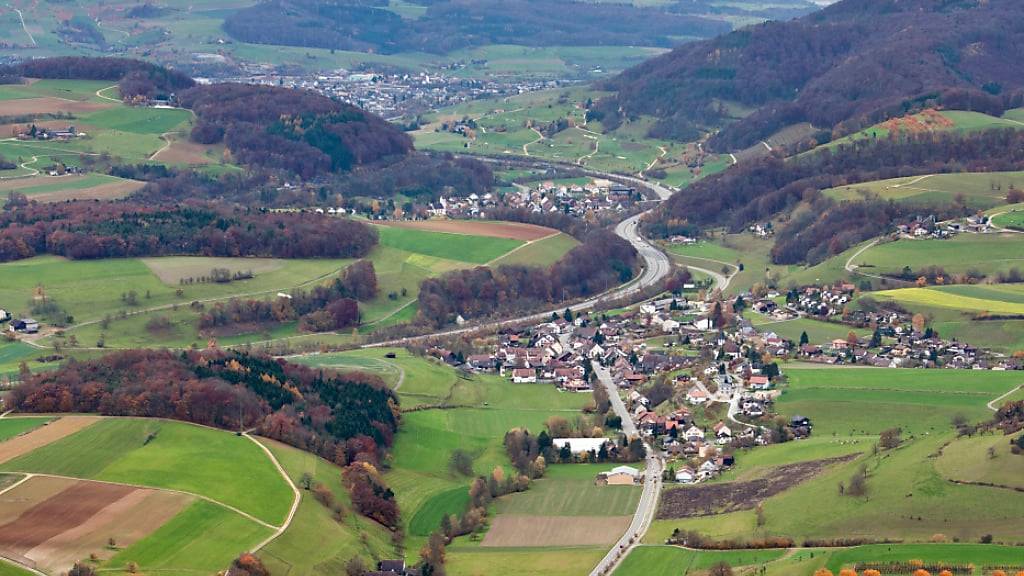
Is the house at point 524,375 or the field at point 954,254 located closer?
the house at point 524,375

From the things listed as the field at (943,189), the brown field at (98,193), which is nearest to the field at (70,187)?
the brown field at (98,193)

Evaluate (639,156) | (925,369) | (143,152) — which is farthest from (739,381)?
(639,156)

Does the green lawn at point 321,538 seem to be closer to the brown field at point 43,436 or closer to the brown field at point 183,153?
the brown field at point 43,436

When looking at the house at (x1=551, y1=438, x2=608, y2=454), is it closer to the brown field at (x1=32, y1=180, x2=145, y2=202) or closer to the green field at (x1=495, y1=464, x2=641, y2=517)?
the green field at (x1=495, y1=464, x2=641, y2=517)

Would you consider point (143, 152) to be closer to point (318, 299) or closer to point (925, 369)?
point (318, 299)

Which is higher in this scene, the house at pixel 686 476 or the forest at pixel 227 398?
the forest at pixel 227 398

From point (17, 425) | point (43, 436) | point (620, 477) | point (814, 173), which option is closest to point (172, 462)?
point (43, 436)
